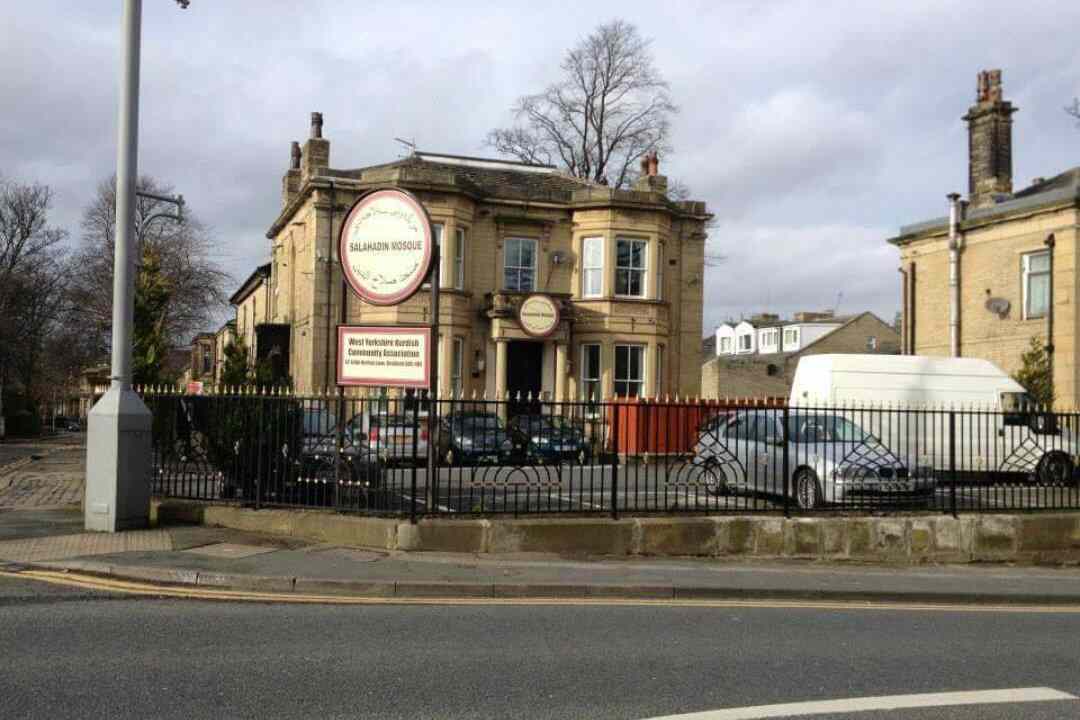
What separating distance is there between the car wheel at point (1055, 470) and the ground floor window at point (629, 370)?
19.1 metres

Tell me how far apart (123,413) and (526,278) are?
21.1 meters

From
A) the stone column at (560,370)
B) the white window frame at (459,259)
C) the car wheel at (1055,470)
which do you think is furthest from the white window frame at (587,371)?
the car wheel at (1055,470)

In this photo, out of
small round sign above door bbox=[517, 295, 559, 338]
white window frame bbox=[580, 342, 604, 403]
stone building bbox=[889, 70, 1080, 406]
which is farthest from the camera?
white window frame bbox=[580, 342, 604, 403]

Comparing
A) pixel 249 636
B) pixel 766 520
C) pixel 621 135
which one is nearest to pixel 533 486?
pixel 766 520

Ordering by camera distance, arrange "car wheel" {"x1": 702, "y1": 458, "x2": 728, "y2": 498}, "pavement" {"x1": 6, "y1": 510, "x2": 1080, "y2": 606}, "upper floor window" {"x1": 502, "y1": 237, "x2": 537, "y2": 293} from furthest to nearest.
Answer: "upper floor window" {"x1": 502, "y1": 237, "x2": 537, "y2": 293} → "car wheel" {"x1": 702, "y1": 458, "x2": 728, "y2": 498} → "pavement" {"x1": 6, "y1": 510, "x2": 1080, "y2": 606}

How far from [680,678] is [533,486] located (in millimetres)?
4786

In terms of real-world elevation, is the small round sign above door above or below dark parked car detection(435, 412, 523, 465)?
above

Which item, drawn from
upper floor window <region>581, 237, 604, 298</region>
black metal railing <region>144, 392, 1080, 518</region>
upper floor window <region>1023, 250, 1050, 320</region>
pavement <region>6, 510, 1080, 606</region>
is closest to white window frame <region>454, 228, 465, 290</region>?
upper floor window <region>581, 237, 604, 298</region>

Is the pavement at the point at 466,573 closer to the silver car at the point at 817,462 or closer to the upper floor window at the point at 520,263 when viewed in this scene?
the silver car at the point at 817,462

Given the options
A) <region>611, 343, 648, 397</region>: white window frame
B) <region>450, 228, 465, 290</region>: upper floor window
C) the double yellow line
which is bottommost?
the double yellow line

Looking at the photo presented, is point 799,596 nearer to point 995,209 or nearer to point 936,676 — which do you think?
point 936,676

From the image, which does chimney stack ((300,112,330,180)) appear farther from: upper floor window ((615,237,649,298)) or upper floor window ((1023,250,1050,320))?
upper floor window ((1023,250,1050,320))

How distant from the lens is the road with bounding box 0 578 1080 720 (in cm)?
548

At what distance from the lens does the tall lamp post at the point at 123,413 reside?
11.0 meters
